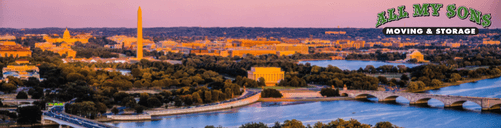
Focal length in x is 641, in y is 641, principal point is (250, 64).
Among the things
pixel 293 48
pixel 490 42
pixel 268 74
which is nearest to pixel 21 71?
pixel 268 74

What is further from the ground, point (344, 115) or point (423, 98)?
point (423, 98)

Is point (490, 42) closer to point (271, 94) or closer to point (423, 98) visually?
point (423, 98)

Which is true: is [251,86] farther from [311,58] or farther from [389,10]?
[311,58]

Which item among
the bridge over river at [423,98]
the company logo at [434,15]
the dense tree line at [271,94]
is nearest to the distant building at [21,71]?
the dense tree line at [271,94]

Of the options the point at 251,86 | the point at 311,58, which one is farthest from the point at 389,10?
the point at 311,58

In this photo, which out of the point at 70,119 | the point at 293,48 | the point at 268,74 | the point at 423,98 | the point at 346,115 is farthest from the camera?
the point at 293,48

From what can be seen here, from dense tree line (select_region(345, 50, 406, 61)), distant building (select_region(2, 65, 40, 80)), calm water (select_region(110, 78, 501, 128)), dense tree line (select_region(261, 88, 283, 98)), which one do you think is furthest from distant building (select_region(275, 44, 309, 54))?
calm water (select_region(110, 78, 501, 128))

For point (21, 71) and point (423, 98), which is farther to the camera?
point (21, 71)

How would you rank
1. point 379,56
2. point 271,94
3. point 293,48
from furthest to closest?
1. point 293,48
2. point 379,56
3. point 271,94
